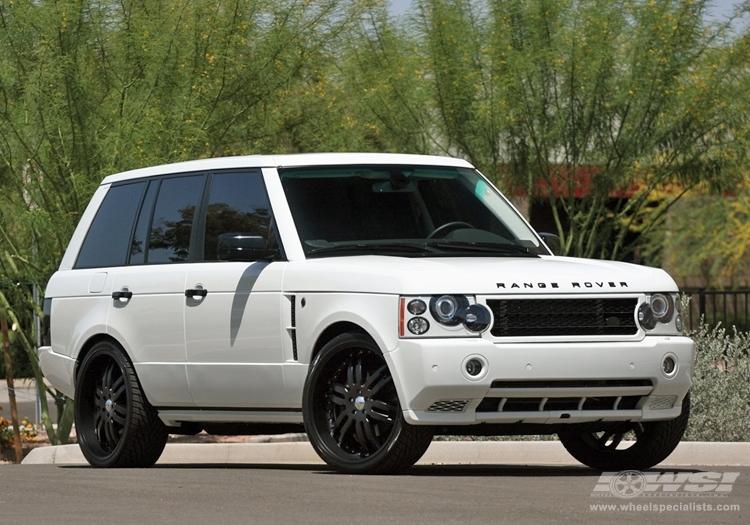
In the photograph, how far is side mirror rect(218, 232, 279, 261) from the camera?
9461 millimetres

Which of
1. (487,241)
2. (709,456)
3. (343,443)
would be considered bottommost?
(709,456)

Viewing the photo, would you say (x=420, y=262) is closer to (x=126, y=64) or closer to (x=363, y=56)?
(x=126, y=64)

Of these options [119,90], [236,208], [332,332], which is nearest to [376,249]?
[332,332]

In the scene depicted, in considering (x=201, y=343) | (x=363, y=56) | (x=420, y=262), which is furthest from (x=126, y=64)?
(x=420, y=262)

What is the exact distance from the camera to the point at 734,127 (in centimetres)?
2122

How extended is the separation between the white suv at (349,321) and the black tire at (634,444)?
0.01m

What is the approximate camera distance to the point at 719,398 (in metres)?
13.0

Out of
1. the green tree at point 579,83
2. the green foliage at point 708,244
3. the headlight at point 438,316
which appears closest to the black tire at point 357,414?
the headlight at point 438,316

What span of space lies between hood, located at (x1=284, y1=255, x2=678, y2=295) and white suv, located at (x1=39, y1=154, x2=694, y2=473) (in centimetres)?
1

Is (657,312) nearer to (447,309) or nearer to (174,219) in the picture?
(447,309)

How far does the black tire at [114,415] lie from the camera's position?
10.6 meters

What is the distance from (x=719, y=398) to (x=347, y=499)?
5.92m

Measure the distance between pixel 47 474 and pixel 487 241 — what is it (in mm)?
3145

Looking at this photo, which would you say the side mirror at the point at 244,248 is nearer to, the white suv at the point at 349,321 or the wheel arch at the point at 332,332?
the white suv at the point at 349,321
